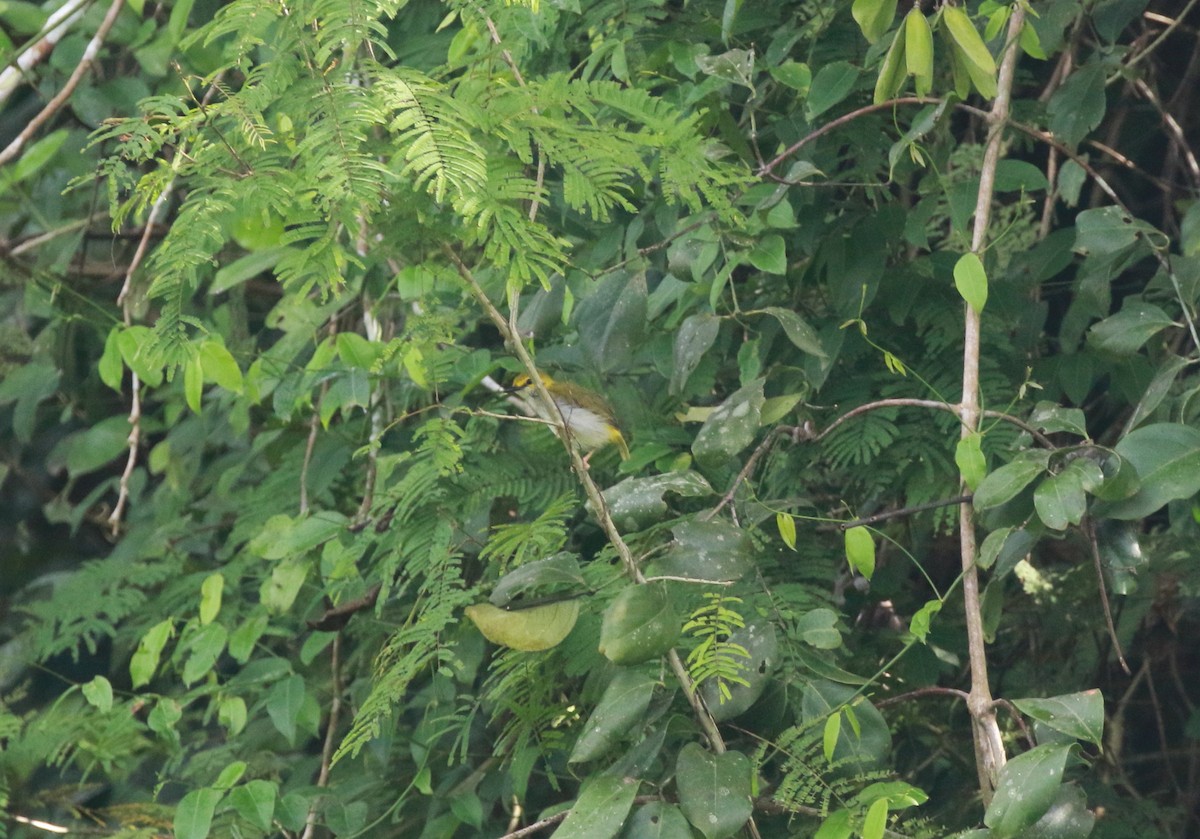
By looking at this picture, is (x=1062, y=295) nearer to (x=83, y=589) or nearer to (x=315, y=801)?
(x=315, y=801)

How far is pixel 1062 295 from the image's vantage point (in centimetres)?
182

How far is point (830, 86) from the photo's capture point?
1.21 metres

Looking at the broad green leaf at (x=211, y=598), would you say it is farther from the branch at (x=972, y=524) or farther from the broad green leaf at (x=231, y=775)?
the branch at (x=972, y=524)

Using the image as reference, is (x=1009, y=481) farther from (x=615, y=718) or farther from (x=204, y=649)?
(x=204, y=649)

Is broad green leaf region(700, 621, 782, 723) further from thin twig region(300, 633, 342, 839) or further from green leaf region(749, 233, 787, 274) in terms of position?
thin twig region(300, 633, 342, 839)

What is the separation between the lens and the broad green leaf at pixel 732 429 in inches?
41.3

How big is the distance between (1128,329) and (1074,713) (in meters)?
0.43

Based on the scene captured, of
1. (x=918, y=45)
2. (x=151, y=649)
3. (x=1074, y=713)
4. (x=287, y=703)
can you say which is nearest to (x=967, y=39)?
(x=918, y=45)

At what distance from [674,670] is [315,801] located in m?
0.62

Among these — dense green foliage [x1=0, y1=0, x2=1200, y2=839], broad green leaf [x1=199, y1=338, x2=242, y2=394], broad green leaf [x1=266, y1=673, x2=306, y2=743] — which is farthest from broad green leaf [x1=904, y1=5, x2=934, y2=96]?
broad green leaf [x1=266, y1=673, x2=306, y2=743]

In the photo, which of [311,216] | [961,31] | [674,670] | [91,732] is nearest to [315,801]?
[91,732]

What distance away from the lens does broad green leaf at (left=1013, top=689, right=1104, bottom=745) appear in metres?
0.86

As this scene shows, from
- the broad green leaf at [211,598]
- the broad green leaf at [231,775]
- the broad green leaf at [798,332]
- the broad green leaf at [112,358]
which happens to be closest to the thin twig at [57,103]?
the broad green leaf at [112,358]

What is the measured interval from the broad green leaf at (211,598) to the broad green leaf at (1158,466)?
1.11 metres
